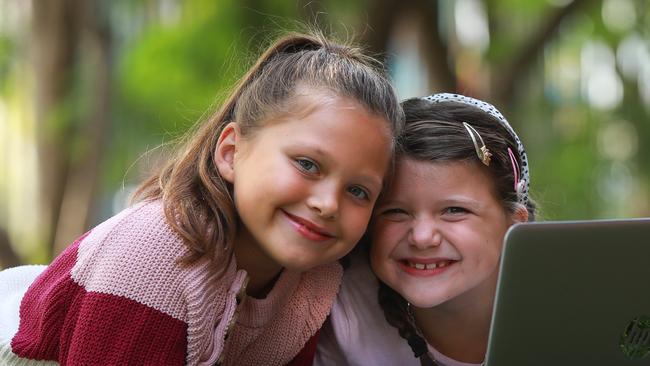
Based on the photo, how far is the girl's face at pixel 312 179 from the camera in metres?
1.29

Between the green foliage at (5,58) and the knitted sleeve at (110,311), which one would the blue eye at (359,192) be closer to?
the knitted sleeve at (110,311)

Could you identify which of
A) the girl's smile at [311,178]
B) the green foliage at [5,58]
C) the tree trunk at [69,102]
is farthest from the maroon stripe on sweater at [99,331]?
the green foliage at [5,58]

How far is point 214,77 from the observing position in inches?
162

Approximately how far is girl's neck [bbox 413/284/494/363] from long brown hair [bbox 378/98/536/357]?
48mm

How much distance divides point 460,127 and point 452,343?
0.42m

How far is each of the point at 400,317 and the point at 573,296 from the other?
Answer: 2.13ft

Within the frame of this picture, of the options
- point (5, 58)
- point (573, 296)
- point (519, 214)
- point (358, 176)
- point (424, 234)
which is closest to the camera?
point (573, 296)

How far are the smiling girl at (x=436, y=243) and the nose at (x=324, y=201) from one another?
0.61ft

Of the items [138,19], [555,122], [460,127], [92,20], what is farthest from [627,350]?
[555,122]

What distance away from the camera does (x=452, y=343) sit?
161 centimetres

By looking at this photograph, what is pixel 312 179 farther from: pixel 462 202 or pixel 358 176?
pixel 462 202

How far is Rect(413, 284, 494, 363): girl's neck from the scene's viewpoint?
1.61 m

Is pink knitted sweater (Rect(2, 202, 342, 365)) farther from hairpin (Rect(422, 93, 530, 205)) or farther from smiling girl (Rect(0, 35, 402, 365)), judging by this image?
hairpin (Rect(422, 93, 530, 205))

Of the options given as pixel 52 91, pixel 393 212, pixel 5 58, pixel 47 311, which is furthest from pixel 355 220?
pixel 5 58
